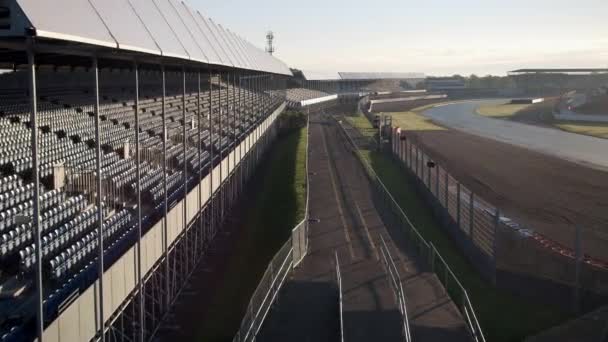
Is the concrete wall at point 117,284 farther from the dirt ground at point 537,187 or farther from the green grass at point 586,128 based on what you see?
the green grass at point 586,128

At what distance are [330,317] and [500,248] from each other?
5.48 m

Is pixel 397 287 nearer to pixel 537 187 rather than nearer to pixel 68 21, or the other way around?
pixel 68 21

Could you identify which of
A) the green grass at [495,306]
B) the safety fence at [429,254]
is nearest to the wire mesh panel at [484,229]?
the green grass at [495,306]

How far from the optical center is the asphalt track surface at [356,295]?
11047 millimetres

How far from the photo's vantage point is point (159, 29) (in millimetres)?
13938

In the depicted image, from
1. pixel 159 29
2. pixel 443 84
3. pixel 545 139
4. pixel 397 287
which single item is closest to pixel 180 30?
pixel 159 29

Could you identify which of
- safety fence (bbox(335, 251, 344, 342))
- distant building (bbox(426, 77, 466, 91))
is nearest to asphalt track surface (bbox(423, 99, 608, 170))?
safety fence (bbox(335, 251, 344, 342))

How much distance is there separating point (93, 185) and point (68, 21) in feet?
20.7

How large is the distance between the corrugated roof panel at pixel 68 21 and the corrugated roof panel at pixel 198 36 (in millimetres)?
8724

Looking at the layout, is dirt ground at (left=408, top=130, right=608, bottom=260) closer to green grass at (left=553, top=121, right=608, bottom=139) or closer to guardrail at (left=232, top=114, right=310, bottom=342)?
guardrail at (left=232, top=114, right=310, bottom=342)

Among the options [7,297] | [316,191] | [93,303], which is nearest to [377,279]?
[93,303]

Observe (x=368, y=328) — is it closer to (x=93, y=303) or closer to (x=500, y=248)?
(x=93, y=303)

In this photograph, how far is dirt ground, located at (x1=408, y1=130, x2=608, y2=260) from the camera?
857 inches

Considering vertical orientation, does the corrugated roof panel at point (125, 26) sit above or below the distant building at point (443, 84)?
above
